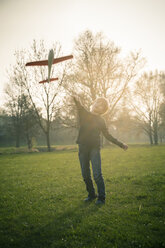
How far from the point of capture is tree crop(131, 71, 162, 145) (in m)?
35.4

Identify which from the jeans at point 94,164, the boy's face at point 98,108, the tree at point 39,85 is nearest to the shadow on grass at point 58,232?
the jeans at point 94,164

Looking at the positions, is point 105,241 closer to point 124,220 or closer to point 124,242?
point 124,242

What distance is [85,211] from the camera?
4.40m

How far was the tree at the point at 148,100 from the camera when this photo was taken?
1395 inches

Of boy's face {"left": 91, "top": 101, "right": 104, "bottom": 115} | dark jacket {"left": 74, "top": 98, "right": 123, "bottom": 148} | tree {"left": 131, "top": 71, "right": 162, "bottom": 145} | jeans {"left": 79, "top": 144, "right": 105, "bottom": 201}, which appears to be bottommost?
jeans {"left": 79, "top": 144, "right": 105, "bottom": 201}

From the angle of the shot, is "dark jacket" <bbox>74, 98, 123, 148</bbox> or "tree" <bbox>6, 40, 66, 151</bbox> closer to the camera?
"dark jacket" <bbox>74, 98, 123, 148</bbox>

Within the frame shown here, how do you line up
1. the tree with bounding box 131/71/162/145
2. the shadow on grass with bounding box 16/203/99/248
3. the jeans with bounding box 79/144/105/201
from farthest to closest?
1. the tree with bounding box 131/71/162/145
2. the jeans with bounding box 79/144/105/201
3. the shadow on grass with bounding box 16/203/99/248

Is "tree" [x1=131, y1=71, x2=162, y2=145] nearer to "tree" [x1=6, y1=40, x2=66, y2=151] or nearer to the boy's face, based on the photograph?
"tree" [x1=6, y1=40, x2=66, y2=151]

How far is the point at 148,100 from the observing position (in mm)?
37250

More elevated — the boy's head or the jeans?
the boy's head

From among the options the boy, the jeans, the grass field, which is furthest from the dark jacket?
the grass field

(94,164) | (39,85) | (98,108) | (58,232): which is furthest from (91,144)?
(39,85)

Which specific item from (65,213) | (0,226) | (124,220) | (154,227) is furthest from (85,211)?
(0,226)

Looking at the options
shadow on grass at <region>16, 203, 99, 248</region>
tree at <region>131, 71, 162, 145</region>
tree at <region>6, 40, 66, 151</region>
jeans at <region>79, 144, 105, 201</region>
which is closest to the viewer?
shadow on grass at <region>16, 203, 99, 248</region>
